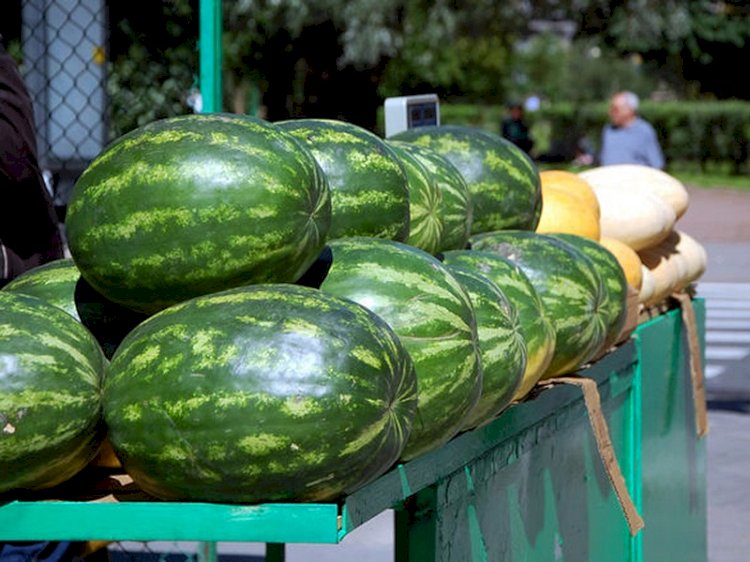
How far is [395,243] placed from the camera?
2836 millimetres

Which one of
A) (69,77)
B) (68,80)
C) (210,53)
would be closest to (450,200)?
(210,53)

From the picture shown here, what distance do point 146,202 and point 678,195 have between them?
3.36 m

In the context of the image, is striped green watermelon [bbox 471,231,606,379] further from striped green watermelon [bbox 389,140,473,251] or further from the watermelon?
the watermelon

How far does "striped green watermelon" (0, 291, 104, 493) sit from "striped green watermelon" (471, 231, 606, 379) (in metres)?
1.36

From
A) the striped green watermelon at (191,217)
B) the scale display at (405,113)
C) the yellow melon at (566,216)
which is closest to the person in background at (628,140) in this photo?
the scale display at (405,113)

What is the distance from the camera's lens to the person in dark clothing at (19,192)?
389cm

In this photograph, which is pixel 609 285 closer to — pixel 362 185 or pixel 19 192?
pixel 362 185

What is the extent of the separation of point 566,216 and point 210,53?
1394 mm

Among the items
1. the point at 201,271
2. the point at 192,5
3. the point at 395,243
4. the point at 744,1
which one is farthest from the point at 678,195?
the point at 744,1

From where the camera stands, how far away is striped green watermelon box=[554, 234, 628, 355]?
3.73m

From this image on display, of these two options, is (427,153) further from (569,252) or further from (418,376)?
(418,376)

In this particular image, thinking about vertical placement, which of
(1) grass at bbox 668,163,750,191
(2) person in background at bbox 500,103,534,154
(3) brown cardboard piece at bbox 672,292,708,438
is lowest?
(1) grass at bbox 668,163,750,191

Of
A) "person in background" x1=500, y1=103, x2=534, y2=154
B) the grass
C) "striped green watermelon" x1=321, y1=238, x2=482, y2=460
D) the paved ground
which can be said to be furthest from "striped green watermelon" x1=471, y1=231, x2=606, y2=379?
the grass

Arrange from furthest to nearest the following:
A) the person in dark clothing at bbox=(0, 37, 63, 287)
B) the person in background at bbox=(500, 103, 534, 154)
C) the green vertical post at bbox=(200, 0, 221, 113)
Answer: the person in background at bbox=(500, 103, 534, 154) → the green vertical post at bbox=(200, 0, 221, 113) → the person in dark clothing at bbox=(0, 37, 63, 287)
